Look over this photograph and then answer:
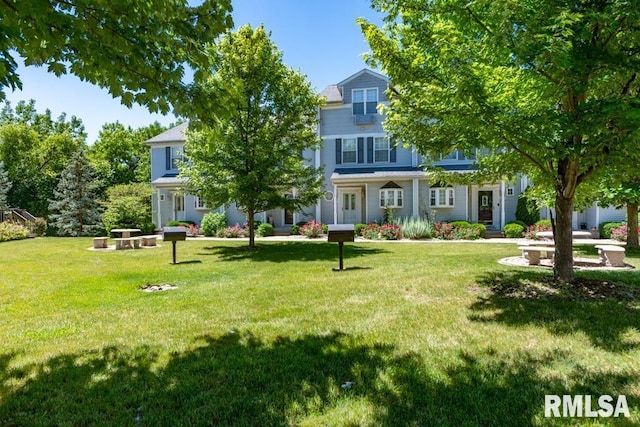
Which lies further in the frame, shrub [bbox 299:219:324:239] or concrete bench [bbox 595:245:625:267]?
shrub [bbox 299:219:324:239]

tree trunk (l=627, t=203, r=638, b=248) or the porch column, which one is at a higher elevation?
the porch column

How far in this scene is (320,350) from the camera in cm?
421

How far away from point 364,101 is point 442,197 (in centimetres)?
807

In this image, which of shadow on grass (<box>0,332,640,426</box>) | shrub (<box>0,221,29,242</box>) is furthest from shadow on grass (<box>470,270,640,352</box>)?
shrub (<box>0,221,29,242</box>)

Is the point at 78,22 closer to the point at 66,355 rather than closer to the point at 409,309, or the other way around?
the point at 66,355

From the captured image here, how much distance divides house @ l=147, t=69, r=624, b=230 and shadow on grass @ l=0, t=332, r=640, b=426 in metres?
18.0

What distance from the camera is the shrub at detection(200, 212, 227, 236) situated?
23406 mm

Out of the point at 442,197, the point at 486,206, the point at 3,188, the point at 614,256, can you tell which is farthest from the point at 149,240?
the point at 3,188

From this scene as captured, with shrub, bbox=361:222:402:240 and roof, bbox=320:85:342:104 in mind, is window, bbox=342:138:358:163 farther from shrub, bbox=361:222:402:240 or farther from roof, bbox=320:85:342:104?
shrub, bbox=361:222:402:240

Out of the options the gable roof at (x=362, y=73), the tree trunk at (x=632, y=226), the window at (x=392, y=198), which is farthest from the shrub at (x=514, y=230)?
the gable roof at (x=362, y=73)

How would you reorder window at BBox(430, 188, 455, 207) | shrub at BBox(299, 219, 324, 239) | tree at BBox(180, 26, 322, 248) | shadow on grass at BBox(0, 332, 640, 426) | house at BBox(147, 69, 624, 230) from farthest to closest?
window at BBox(430, 188, 455, 207) < house at BBox(147, 69, 624, 230) < shrub at BBox(299, 219, 324, 239) < tree at BBox(180, 26, 322, 248) < shadow on grass at BBox(0, 332, 640, 426)

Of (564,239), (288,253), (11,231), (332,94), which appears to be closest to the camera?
(564,239)

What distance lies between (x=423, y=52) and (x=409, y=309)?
457cm

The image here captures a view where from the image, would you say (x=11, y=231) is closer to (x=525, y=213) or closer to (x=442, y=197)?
(x=442, y=197)
